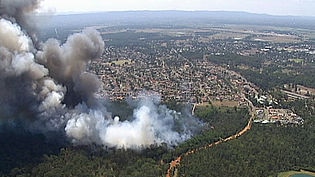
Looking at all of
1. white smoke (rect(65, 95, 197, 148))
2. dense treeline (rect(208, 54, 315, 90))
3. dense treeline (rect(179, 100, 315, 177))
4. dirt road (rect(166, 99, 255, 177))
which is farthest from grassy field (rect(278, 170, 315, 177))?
dense treeline (rect(208, 54, 315, 90))

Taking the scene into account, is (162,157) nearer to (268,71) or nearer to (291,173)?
(291,173)

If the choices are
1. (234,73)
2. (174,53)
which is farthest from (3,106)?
(174,53)

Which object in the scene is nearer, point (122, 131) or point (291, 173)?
point (291, 173)

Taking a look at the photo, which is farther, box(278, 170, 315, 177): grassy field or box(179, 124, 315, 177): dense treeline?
box(278, 170, 315, 177): grassy field

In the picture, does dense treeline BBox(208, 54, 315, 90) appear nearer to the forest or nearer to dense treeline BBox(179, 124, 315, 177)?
dense treeline BBox(179, 124, 315, 177)

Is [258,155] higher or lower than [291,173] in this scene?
higher

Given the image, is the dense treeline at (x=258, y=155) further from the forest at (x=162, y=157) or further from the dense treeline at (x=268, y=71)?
the dense treeline at (x=268, y=71)

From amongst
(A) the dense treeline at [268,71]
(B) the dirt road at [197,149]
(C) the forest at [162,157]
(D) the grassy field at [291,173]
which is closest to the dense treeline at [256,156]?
(C) the forest at [162,157]

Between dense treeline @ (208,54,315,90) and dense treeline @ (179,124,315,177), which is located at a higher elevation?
dense treeline @ (179,124,315,177)

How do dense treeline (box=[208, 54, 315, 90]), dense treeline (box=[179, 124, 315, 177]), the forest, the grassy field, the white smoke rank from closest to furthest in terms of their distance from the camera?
the forest < dense treeline (box=[179, 124, 315, 177]) < the grassy field < the white smoke < dense treeline (box=[208, 54, 315, 90])

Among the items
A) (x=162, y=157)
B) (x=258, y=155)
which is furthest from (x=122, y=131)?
(x=258, y=155)

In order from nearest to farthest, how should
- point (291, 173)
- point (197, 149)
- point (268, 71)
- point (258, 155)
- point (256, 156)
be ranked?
point (291, 173), point (256, 156), point (258, 155), point (197, 149), point (268, 71)
